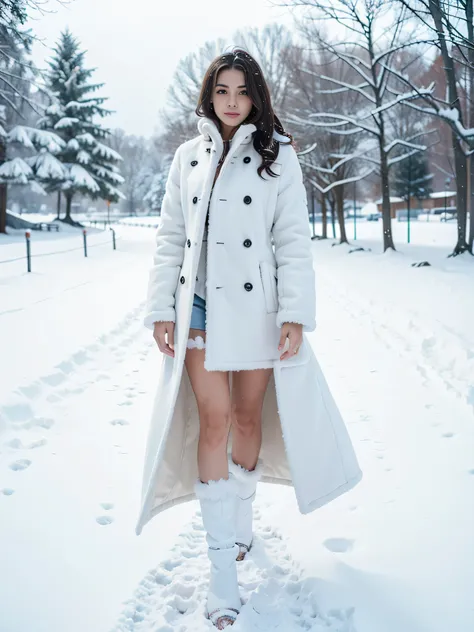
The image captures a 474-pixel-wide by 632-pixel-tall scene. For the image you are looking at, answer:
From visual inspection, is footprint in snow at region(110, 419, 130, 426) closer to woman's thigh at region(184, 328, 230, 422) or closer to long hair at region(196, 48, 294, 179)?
woman's thigh at region(184, 328, 230, 422)

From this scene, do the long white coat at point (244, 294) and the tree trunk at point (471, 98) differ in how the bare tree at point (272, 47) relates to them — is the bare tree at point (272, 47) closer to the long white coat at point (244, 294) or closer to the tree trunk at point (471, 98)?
the tree trunk at point (471, 98)

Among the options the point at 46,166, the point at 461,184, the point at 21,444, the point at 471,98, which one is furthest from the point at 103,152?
the point at 21,444

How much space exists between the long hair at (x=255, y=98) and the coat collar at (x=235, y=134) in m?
0.04

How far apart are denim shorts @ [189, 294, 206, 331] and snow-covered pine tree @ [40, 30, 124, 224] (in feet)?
123

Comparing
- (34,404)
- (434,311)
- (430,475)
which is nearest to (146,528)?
(430,475)

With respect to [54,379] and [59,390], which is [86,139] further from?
[59,390]

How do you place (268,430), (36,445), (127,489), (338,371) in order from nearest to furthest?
1. (268,430)
2. (127,489)
3. (36,445)
4. (338,371)

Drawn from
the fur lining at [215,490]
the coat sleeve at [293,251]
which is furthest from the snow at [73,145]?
the fur lining at [215,490]

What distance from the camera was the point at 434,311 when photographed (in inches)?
309

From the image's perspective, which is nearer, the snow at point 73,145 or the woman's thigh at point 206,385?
the woman's thigh at point 206,385

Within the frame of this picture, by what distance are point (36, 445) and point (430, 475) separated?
252 cm

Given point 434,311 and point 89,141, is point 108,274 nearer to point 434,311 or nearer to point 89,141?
point 434,311

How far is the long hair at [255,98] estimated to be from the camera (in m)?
2.25

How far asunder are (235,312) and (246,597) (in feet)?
3.76
